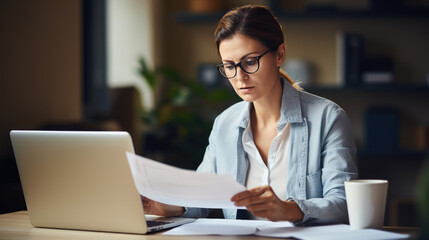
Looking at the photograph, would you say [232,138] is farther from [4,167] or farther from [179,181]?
[4,167]

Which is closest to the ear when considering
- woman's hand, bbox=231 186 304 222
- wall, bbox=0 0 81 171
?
woman's hand, bbox=231 186 304 222

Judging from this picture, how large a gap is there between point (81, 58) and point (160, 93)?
44.3 inches

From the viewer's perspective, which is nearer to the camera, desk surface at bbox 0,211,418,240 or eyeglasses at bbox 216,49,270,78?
desk surface at bbox 0,211,418,240

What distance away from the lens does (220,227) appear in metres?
1.28

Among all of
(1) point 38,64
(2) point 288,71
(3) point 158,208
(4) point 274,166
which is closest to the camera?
(3) point 158,208

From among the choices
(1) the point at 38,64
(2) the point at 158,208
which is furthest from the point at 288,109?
(1) the point at 38,64

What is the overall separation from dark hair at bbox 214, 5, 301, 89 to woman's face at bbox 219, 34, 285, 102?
15 mm

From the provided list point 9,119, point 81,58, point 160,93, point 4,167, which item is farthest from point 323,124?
point 160,93

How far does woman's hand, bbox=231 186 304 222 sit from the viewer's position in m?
1.18

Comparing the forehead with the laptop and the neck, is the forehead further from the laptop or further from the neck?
the laptop

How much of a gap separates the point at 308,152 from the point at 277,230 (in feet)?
1.24

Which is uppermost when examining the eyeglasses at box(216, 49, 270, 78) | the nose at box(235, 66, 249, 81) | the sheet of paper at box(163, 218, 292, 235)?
the eyeglasses at box(216, 49, 270, 78)

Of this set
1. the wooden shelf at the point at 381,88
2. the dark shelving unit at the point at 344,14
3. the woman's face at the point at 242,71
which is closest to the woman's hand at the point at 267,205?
the woman's face at the point at 242,71

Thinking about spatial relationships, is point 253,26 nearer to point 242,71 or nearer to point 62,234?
point 242,71
